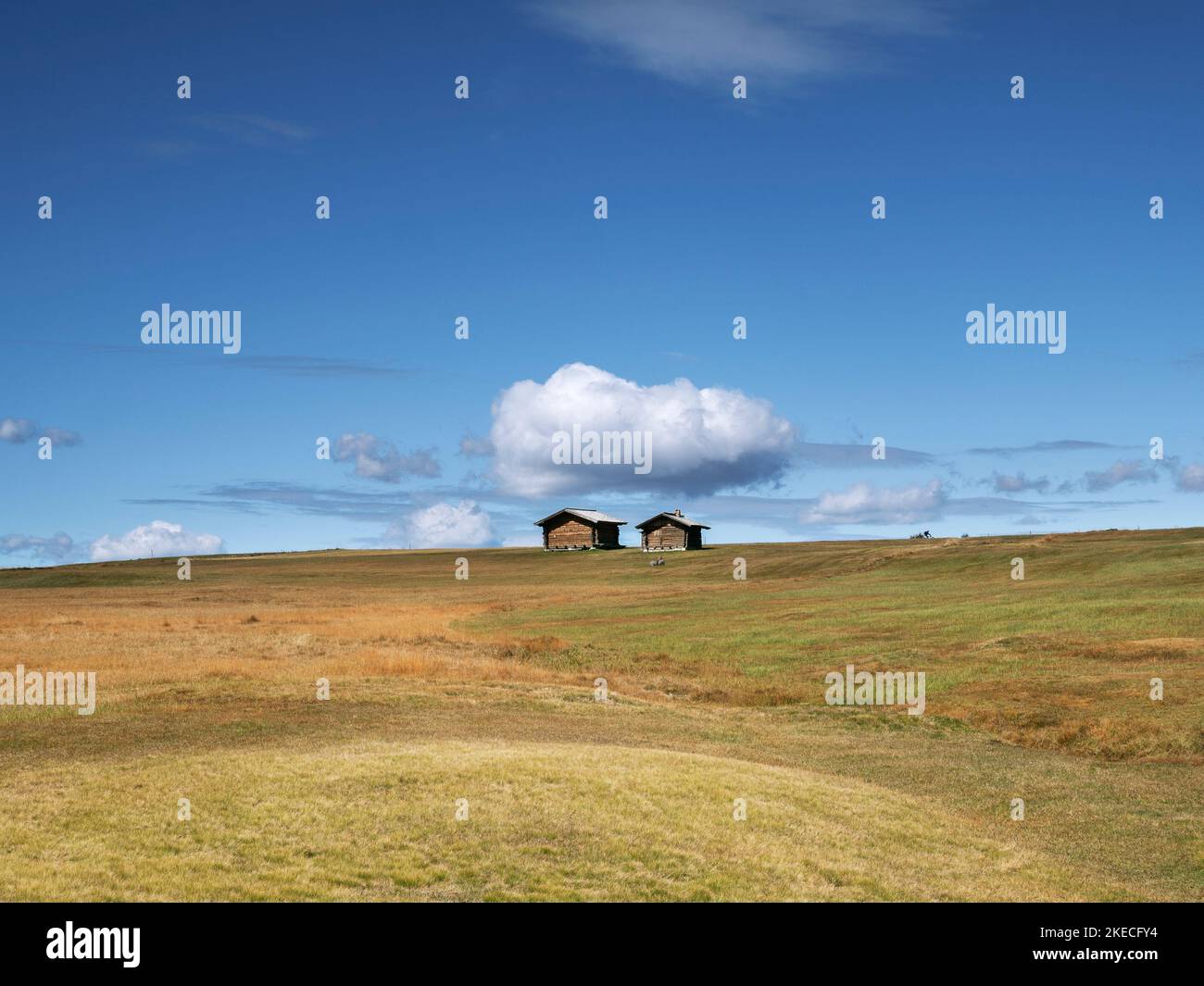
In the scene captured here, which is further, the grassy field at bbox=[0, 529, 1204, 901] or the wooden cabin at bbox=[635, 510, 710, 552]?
the wooden cabin at bbox=[635, 510, 710, 552]

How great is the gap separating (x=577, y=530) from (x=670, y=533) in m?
15.9

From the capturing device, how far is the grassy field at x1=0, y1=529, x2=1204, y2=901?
18672 mm

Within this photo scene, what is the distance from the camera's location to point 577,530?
175m

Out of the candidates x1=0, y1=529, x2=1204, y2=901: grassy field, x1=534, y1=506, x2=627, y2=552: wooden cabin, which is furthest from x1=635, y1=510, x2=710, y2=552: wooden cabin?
x1=0, y1=529, x2=1204, y2=901: grassy field

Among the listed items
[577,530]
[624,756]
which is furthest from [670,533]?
[624,756]

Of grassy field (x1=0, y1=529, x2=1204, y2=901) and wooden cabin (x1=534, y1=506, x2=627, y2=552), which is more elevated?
wooden cabin (x1=534, y1=506, x2=627, y2=552)

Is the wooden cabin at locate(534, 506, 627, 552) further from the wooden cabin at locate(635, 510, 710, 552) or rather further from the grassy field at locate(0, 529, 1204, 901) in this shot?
the grassy field at locate(0, 529, 1204, 901)

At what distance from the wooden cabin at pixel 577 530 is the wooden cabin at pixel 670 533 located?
620 centimetres

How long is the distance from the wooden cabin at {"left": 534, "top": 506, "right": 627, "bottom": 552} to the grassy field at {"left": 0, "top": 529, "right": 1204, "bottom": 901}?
94752 mm

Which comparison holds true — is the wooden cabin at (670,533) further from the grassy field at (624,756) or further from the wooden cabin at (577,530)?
the grassy field at (624,756)

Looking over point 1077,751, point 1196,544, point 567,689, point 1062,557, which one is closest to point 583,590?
point 1062,557

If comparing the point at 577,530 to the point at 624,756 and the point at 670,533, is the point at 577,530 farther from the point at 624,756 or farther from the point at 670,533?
the point at 624,756
